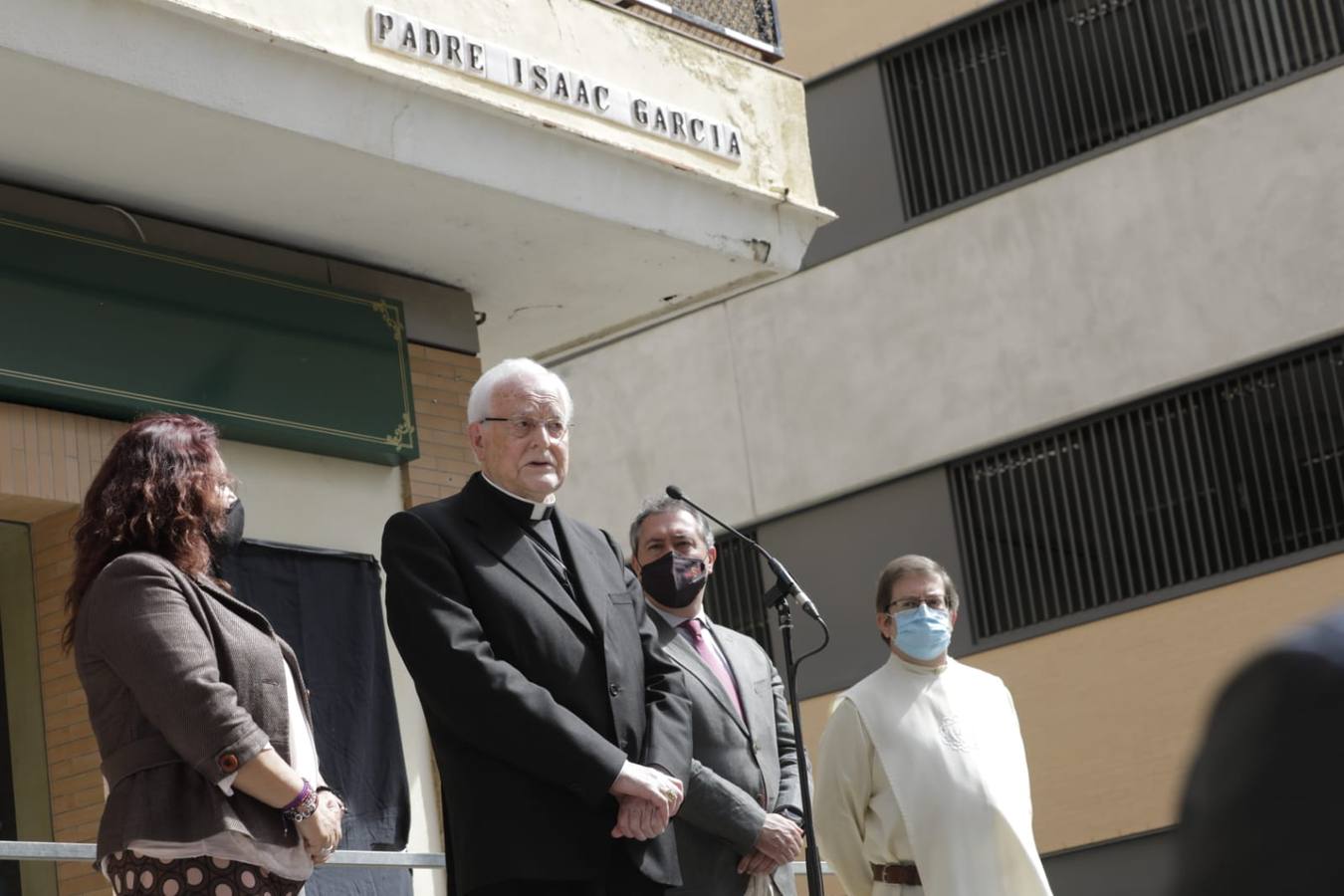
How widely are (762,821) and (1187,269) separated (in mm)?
11040

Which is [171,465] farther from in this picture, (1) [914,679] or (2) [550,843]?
(1) [914,679]

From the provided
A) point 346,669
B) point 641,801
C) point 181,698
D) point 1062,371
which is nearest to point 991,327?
point 1062,371

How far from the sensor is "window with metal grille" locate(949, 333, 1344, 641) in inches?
604

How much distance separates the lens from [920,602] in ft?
23.0

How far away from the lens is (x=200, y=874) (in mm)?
4594

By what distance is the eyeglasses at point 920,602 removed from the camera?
7.01 m

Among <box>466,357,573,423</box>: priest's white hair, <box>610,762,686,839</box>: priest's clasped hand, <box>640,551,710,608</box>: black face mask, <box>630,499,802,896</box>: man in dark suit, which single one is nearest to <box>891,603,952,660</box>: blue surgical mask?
<box>630,499,802,896</box>: man in dark suit

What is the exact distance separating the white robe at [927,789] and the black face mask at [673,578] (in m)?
0.81

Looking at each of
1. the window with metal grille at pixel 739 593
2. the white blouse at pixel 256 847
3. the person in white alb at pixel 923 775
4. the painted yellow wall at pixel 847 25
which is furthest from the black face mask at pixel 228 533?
the painted yellow wall at pixel 847 25

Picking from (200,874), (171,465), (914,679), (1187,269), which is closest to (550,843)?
(200,874)

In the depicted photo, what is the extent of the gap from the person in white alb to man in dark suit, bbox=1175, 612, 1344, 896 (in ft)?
17.8

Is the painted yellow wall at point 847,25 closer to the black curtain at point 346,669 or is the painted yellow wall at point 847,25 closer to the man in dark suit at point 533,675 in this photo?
the black curtain at point 346,669

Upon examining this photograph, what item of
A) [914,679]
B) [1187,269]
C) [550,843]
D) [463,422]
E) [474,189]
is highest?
[1187,269]

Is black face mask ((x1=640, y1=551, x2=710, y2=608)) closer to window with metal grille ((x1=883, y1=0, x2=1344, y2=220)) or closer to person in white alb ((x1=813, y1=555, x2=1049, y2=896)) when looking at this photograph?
person in white alb ((x1=813, y1=555, x2=1049, y2=896))
